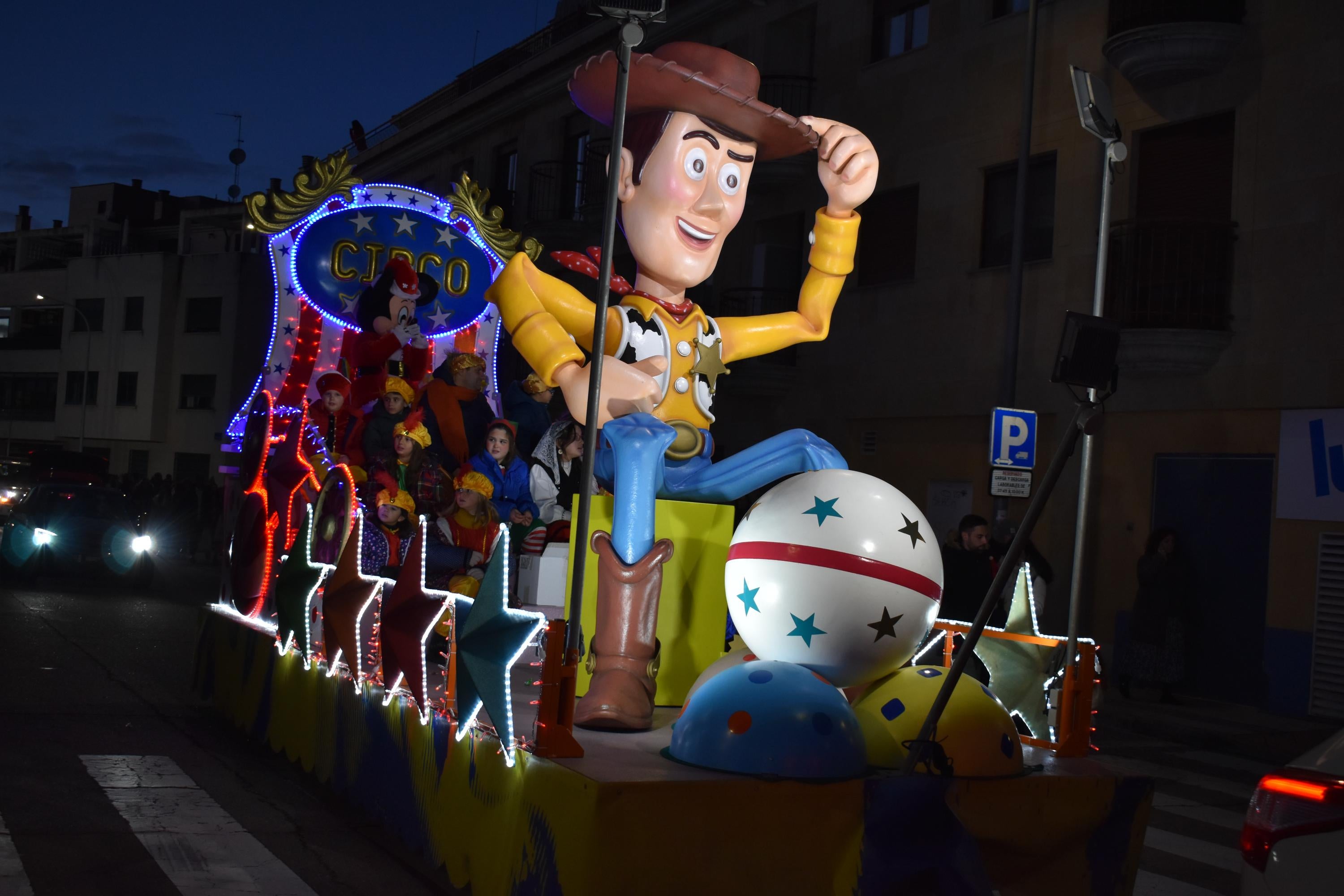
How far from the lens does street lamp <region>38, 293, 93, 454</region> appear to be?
44344 millimetres

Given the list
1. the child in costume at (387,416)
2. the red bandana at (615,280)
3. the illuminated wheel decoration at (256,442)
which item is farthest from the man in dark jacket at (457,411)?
the red bandana at (615,280)

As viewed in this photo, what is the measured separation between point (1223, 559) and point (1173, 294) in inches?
112

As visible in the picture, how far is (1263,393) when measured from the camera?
Answer: 44.3 ft

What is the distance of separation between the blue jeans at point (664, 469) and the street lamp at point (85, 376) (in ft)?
140

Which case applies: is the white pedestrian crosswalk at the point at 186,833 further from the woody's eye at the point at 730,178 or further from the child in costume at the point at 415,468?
the woody's eye at the point at 730,178

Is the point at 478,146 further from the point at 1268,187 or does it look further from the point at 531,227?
the point at 1268,187

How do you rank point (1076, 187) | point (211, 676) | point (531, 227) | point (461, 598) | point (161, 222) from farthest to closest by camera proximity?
point (161, 222) → point (531, 227) → point (1076, 187) → point (211, 676) → point (461, 598)

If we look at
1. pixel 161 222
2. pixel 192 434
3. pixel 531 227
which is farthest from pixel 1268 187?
pixel 161 222

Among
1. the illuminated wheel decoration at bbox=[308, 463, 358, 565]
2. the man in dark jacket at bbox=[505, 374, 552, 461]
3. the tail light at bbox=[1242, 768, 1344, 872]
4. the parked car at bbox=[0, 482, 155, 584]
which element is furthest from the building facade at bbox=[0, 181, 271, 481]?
the tail light at bbox=[1242, 768, 1344, 872]

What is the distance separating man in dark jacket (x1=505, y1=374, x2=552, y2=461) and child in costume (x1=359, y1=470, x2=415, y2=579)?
1.26m

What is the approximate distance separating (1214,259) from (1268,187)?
874 millimetres

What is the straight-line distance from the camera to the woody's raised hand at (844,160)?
19.4 ft

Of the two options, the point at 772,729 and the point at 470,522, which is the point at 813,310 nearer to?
the point at 470,522

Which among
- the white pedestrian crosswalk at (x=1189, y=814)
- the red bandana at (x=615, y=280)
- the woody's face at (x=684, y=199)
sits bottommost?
the white pedestrian crosswalk at (x=1189, y=814)
